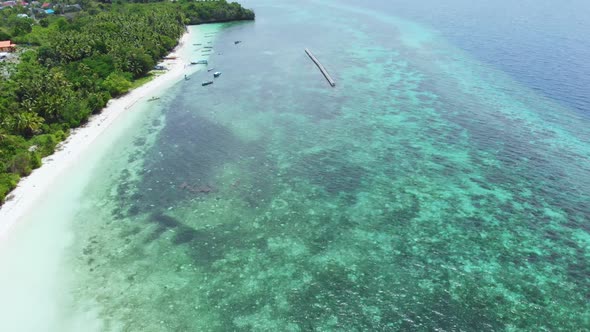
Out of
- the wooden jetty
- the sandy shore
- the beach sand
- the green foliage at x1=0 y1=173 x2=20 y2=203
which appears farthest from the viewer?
the wooden jetty

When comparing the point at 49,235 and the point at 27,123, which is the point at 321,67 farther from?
the point at 49,235

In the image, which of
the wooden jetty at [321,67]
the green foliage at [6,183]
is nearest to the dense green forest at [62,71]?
the green foliage at [6,183]

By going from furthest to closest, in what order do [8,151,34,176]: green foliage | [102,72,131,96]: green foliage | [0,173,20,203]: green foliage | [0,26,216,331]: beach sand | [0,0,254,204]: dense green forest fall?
1. [102,72,131,96]: green foliage
2. [0,0,254,204]: dense green forest
3. [8,151,34,176]: green foliage
4. [0,173,20,203]: green foliage
5. [0,26,216,331]: beach sand

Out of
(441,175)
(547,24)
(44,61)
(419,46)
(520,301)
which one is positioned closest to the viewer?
(520,301)

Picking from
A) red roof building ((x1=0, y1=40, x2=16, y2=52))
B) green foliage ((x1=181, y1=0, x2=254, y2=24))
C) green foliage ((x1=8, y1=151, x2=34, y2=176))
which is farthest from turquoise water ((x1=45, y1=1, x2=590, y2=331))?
green foliage ((x1=181, y1=0, x2=254, y2=24))

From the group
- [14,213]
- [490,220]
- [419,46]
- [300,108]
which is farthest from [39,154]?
[419,46]

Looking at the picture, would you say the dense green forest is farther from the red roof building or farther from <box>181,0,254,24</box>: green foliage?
<box>181,0,254,24</box>: green foliage

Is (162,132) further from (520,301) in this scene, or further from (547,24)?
(547,24)

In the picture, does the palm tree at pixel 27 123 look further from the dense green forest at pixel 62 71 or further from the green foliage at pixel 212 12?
the green foliage at pixel 212 12
